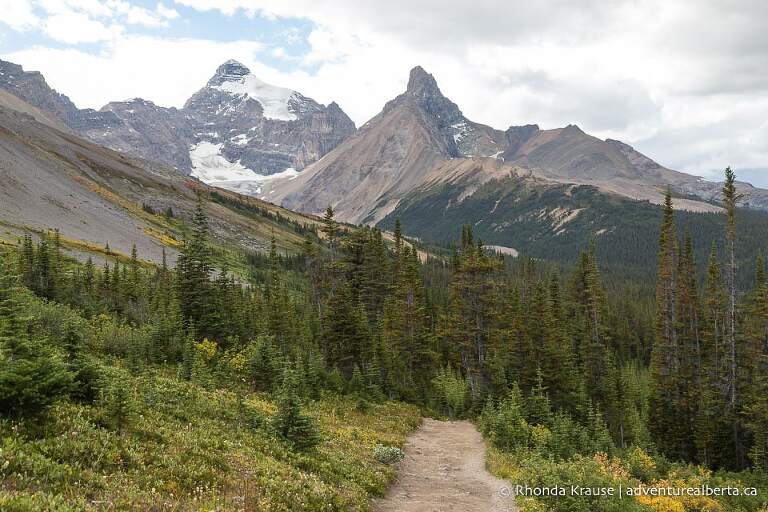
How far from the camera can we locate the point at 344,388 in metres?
35.9

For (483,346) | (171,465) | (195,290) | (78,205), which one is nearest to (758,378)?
(483,346)

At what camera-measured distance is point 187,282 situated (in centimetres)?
3809

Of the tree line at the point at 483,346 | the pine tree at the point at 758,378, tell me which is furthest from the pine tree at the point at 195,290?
the pine tree at the point at 758,378

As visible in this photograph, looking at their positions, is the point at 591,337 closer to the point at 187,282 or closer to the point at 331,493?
the point at 187,282

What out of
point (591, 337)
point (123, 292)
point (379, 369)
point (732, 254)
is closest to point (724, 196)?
point (732, 254)

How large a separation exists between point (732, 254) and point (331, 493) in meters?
40.4

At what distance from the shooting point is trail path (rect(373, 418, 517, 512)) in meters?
15.6

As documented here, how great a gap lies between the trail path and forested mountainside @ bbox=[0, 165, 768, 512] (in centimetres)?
89

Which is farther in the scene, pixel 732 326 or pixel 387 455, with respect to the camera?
pixel 732 326

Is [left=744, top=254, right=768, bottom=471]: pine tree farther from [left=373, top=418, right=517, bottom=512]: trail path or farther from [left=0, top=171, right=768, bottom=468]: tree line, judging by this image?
[left=373, top=418, right=517, bottom=512]: trail path

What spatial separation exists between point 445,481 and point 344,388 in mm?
17712

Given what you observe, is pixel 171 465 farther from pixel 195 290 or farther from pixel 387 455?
pixel 195 290

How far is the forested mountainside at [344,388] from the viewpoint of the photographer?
10.2m

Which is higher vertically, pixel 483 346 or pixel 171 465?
pixel 171 465
